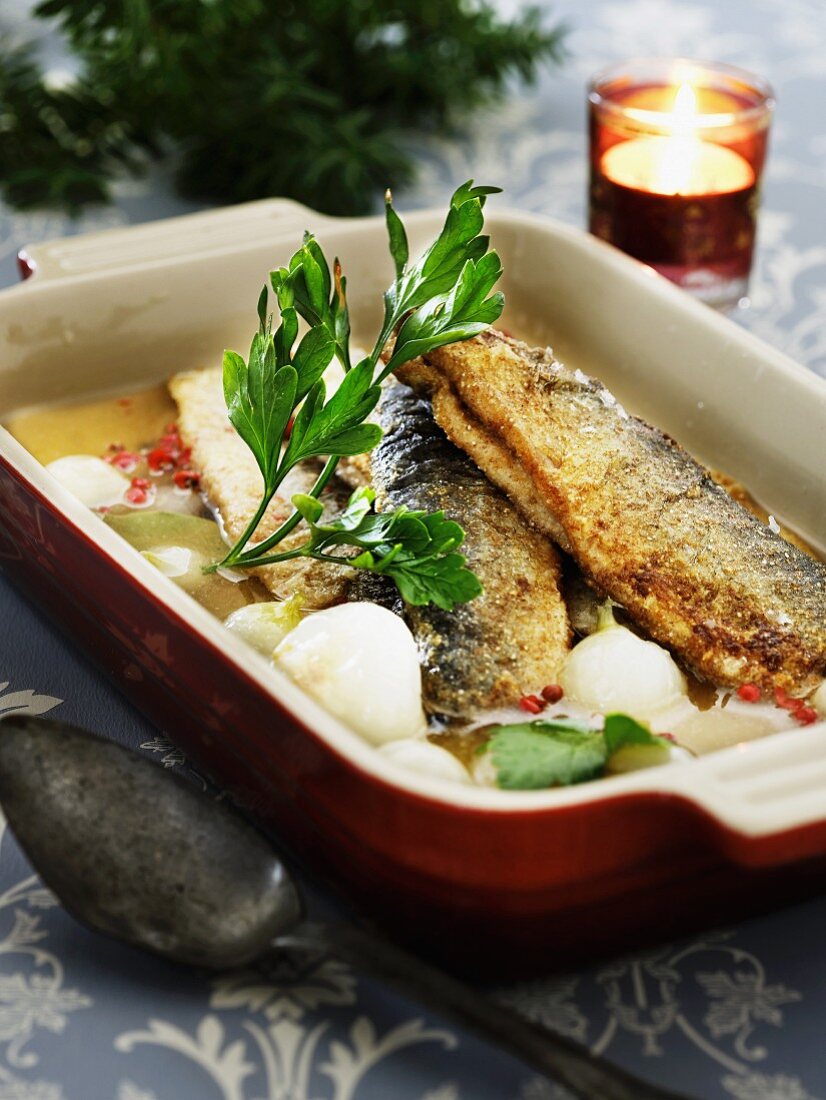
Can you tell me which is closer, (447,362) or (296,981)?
(296,981)

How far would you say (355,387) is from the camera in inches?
67.9

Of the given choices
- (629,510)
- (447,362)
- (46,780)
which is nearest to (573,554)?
(629,510)

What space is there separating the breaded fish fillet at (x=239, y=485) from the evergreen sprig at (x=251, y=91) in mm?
735

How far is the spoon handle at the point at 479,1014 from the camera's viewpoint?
124 centimetres

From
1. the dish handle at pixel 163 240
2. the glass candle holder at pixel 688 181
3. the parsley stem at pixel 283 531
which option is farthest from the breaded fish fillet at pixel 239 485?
the glass candle holder at pixel 688 181

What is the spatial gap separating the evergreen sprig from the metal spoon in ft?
5.74

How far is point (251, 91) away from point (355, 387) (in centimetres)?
157

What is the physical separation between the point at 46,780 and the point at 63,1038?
0.27 m

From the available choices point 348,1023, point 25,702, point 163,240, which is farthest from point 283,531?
point 163,240

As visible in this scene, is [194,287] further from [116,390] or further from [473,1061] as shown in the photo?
[473,1061]

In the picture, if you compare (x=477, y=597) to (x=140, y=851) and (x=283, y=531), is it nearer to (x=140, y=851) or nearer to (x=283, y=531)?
(x=283, y=531)

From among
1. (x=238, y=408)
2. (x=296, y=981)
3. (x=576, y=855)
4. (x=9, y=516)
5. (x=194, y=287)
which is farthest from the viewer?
(x=194, y=287)

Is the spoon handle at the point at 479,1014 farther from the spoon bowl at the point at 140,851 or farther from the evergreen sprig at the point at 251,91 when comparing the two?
the evergreen sprig at the point at 251,91

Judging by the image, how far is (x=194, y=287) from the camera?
251 cm
